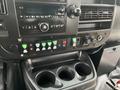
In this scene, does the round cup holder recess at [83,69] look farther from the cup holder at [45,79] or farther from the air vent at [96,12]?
the air vent at [96,12]

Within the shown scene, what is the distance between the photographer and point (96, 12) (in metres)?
0.74

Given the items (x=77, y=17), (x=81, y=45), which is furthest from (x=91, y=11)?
(x=81, y=45)

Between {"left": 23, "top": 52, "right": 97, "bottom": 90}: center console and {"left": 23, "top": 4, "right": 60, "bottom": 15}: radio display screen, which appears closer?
{"left": 23, "top": 4, "right": 60, "bottom": 15}: radio display screen

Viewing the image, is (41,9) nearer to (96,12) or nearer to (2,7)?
(2,7)

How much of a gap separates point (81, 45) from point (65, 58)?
14 centimetres

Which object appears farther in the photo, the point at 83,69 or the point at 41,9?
the point at 83,69

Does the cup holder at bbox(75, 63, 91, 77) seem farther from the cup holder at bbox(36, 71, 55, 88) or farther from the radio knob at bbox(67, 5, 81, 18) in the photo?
the radio knob at bbox(67, 5, 81, 18)

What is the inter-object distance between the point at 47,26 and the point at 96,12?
0.31 m

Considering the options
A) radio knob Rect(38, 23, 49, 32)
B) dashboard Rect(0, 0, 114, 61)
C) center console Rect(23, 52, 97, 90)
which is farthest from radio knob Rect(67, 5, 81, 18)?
center console Rect(23, 52, 97, 90)

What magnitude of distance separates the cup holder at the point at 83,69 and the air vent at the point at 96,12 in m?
0.30

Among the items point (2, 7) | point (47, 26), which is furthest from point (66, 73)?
point (2, 7)

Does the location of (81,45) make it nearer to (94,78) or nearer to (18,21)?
(94,78)

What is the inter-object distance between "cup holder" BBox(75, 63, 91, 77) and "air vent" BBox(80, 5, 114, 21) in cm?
30

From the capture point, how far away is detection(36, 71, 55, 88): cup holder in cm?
71
